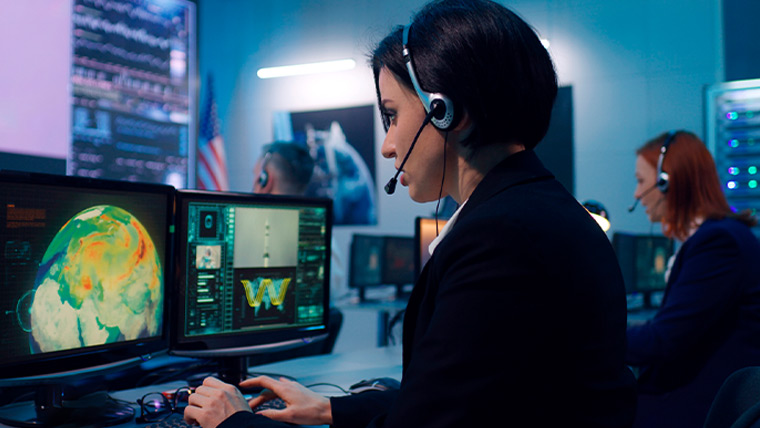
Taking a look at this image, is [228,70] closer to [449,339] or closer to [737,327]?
[737,327]

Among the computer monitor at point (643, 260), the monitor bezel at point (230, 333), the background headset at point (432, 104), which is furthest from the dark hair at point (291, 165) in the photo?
the background headset at point (432, 104)

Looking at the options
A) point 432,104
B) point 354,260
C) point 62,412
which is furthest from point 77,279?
point 354,260

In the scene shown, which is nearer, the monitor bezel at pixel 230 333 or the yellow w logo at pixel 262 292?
the monitor bezel at pixel 230 333

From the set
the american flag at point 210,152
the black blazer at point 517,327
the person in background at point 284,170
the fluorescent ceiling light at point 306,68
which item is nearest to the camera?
the black blazer at point 517,327

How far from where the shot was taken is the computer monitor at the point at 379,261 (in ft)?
15.4

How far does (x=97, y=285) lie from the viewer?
1.36m

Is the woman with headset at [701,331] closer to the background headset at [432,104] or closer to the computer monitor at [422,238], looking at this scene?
the computer monitor at [422,238]

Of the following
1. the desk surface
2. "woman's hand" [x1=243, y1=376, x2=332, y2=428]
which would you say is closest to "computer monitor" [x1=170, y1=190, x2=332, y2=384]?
the desk surface

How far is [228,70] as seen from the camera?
6.18 meters

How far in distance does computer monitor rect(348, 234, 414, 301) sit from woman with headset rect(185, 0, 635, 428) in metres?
3.59

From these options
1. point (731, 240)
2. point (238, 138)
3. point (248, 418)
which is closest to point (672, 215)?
point (731, 240)

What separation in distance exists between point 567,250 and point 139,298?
3.31 feet

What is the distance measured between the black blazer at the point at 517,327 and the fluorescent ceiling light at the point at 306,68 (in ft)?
16.6

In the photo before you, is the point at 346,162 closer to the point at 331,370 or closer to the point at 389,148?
the point at 331,370
